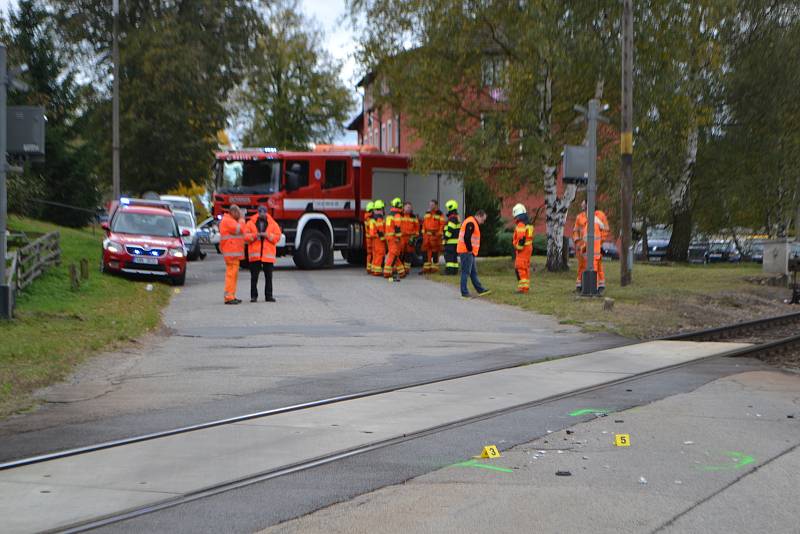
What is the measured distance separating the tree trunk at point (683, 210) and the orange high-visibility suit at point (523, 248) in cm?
1770

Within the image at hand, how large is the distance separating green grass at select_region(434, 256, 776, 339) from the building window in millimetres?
4519

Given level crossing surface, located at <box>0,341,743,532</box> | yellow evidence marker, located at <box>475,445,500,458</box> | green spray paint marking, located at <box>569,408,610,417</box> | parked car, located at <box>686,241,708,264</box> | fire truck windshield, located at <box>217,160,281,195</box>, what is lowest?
level crossing surface, located at <box>0,341,743,532</box>

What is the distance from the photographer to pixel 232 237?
1956cm

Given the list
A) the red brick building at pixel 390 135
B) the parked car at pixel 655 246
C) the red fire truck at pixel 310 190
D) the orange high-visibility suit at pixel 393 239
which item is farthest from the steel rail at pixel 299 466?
the parked car at pixel 655 246

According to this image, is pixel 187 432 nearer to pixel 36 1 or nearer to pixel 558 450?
pixel 558 450

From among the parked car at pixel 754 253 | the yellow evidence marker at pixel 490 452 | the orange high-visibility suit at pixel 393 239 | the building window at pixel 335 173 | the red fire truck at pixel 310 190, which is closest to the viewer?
the yellow evidence marker at pixel 490 452

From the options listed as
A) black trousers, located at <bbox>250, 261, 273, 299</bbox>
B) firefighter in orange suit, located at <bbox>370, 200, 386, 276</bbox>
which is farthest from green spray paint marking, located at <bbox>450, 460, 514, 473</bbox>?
firefighter in orange suit, located at <bbox>370, 200, 386, 276</bbox>

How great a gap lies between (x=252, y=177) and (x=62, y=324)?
1409cm

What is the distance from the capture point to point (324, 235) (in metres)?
29.3

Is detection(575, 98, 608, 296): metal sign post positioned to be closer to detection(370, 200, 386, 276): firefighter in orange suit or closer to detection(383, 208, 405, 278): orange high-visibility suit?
detection(383, 208, 405, 278): orange high-visibility suit

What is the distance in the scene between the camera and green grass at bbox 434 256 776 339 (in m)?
17.5

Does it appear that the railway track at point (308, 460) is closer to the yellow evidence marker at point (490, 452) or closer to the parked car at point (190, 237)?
the yellow evidence marker at point (490, 452)

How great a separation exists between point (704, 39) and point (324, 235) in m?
11.5

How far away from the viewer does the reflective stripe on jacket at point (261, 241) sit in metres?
19.7
